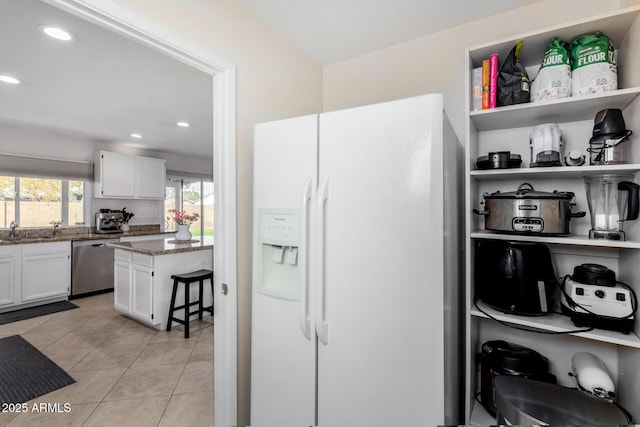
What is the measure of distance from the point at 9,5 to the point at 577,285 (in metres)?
3.11

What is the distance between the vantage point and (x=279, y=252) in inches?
54.7

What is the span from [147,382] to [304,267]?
1962 millimetres

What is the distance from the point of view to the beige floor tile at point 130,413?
1877mm

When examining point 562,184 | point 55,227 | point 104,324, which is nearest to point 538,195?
point 562,184

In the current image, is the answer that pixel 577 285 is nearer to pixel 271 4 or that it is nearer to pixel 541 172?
pixel 541 172

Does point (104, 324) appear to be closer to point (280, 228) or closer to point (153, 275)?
point (153, 275)

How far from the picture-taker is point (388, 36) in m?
1.93

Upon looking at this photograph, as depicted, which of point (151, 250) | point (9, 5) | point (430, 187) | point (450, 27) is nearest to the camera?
point (430, 187)

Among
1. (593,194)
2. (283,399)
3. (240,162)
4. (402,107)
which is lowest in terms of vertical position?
(283,399)

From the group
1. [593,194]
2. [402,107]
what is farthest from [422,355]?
[593,194]

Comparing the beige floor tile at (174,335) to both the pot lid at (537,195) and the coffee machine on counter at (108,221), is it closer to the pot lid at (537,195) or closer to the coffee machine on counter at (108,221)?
the coffee machine on counter at (108,221)

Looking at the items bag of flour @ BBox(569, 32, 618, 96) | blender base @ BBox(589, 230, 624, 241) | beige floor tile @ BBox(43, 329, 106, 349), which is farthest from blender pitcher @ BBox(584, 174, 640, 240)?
beige floor tile @ BBox(43, 329, 106, 349)

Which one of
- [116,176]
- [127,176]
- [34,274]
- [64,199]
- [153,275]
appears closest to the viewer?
[153,275]

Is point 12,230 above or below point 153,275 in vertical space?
above
